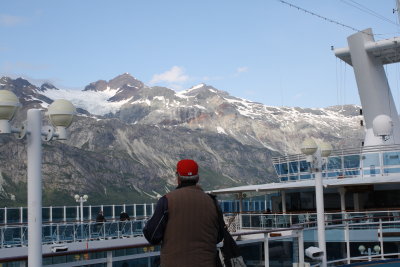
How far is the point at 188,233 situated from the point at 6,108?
2348 millimetres

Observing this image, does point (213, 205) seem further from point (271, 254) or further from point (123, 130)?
point (123, 130)

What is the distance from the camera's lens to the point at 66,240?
77.3ft

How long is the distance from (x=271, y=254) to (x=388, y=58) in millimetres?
18774

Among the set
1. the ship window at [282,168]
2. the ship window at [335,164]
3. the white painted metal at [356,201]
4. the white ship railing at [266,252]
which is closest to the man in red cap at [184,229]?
the white ship railing at [266,252]

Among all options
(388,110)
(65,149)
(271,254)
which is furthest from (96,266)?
(65,149)

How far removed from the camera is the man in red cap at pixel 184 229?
4.00 metres

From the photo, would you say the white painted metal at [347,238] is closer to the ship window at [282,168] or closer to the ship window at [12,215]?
the ship window at [282,168]

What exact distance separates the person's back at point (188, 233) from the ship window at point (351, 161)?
2000 cm

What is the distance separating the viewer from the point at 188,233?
4.02m

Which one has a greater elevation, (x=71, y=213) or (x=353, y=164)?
(x=353, y=164)

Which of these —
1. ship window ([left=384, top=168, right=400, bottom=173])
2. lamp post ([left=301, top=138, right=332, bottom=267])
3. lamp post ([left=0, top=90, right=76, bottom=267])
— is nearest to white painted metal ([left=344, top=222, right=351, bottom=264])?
lamp post ([left=301, top=138, right=332, bottom=267])

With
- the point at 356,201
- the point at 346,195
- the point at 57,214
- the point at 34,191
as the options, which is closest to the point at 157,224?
the point at 34,191

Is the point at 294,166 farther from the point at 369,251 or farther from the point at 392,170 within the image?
the point at 369,251

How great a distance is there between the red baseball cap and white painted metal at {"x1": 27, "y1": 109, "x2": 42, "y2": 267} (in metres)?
1.78
